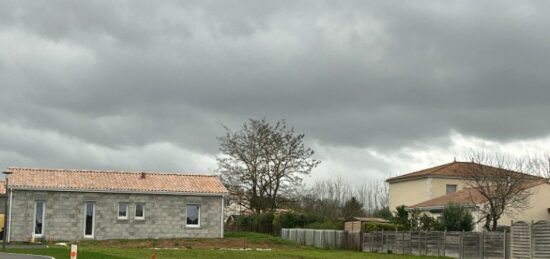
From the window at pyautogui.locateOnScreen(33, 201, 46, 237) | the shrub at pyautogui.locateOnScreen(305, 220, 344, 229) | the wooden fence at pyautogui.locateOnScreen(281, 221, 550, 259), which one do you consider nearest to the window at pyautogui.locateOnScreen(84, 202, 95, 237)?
the window at pyautogui.locateOnScreen(33, 201, 46, 237)

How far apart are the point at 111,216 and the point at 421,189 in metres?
30.7

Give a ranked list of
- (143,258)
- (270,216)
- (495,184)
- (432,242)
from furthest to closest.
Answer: (270,216), (495,184), (432,242), (143,258)

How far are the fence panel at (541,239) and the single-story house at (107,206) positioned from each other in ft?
74.9

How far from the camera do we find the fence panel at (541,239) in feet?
110

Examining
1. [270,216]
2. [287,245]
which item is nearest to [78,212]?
[287,245]

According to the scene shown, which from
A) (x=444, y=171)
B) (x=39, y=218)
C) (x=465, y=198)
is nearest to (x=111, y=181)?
(x=39, y=218)

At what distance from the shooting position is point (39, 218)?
49.1m

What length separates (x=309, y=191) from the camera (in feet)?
295

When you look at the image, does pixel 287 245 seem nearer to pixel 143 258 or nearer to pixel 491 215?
pixel 491 215

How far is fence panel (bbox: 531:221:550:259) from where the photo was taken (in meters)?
33.6

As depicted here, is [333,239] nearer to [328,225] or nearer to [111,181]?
[328,225]

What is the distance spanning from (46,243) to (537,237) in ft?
86.7

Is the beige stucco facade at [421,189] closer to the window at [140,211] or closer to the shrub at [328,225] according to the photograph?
the shrub at [328,225]

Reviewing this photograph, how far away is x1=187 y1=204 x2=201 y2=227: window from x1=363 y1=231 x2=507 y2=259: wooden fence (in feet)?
35.3
